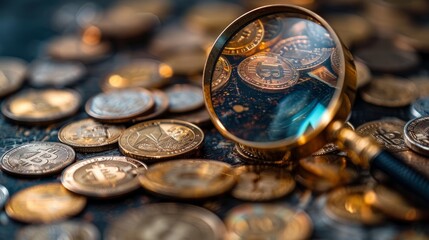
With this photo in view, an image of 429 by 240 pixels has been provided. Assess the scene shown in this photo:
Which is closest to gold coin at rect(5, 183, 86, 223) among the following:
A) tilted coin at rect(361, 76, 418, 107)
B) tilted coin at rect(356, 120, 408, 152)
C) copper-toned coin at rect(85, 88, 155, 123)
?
copper-toned coin at rect(85, 88, 155, 123)

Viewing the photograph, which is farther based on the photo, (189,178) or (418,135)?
(418,135)

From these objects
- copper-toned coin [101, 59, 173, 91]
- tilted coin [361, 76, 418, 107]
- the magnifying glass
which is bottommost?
tilted coin [361, 76, 418, 107]

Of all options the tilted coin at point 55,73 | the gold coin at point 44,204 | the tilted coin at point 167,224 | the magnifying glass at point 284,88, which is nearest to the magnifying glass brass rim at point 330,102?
the magnifying glass at point 284,88

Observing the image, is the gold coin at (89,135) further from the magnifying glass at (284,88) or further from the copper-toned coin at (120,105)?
the magnifying glass at (284,88)

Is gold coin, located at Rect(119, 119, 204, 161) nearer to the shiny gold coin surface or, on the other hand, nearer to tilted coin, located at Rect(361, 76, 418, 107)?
the shiny gold coin surface

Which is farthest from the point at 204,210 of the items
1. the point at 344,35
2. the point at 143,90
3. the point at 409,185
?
the point at 344,35

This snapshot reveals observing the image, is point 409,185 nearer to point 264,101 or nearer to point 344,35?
point 264,101

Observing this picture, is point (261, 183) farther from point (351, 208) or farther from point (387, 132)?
point (387, 132)

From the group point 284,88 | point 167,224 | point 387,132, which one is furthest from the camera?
point 387,132

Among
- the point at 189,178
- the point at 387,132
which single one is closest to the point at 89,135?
the point at 189,178
